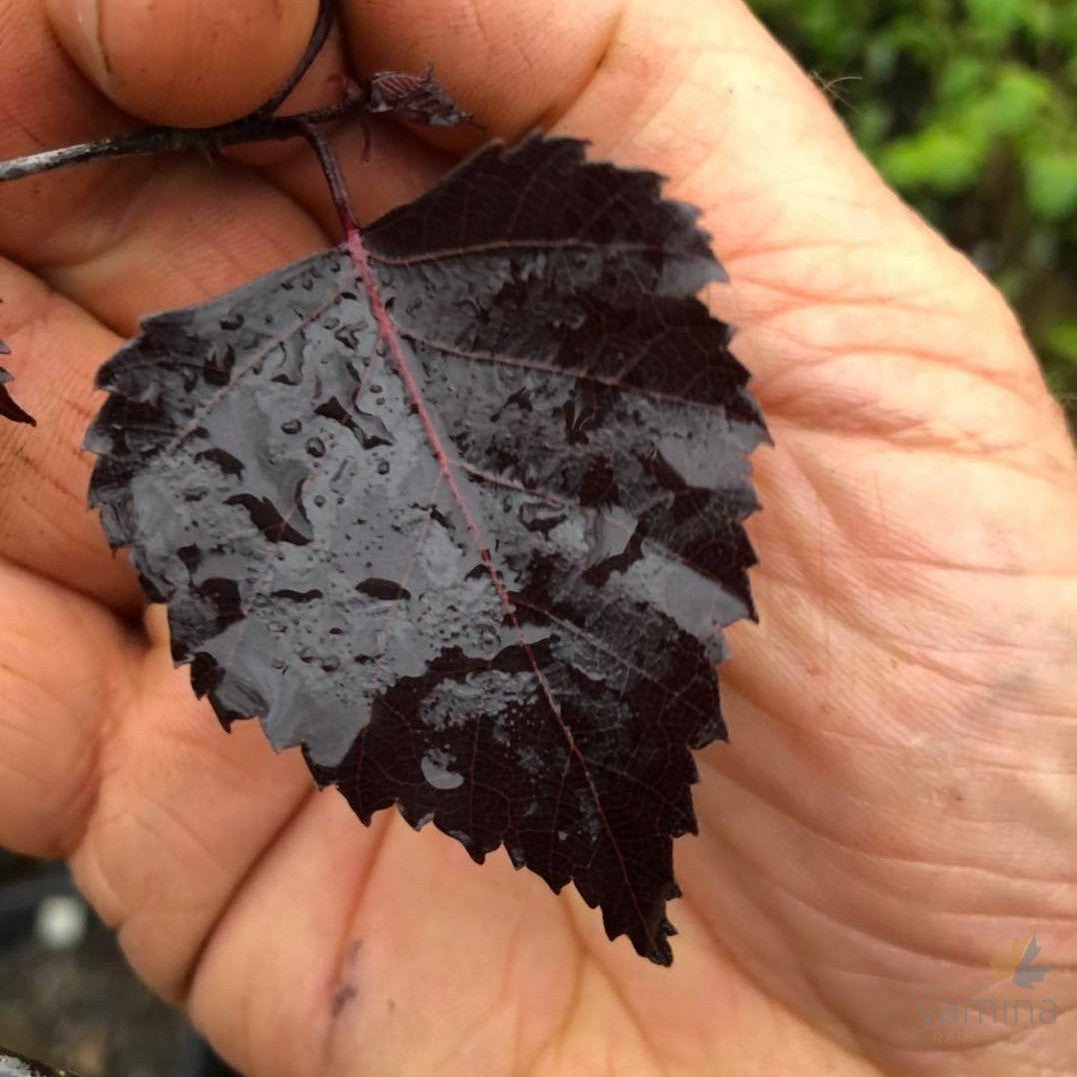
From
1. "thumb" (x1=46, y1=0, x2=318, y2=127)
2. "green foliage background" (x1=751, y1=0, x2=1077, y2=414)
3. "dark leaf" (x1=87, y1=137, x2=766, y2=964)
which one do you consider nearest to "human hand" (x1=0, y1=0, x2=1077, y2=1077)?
"thumb" (x1=46, y1=0, x2=318, y2=127)

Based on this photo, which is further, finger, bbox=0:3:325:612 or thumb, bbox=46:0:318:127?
finger, bbox=0:3:325:612

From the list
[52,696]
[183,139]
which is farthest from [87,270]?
[52,696]

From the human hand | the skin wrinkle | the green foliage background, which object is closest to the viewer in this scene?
the human hand

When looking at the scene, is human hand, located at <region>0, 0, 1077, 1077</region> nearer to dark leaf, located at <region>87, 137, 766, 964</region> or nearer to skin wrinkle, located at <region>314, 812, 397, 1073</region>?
skin wrinkle, located at <region>314, 812, 397, 1073</region>

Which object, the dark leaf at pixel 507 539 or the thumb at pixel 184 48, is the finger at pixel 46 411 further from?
the dark leaf at pixel 507 539

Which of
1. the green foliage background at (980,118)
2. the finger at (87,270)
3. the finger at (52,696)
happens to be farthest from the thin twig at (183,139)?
the green foliage background at (980,118)

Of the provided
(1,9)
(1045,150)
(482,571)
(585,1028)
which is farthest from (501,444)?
(1045,150)
